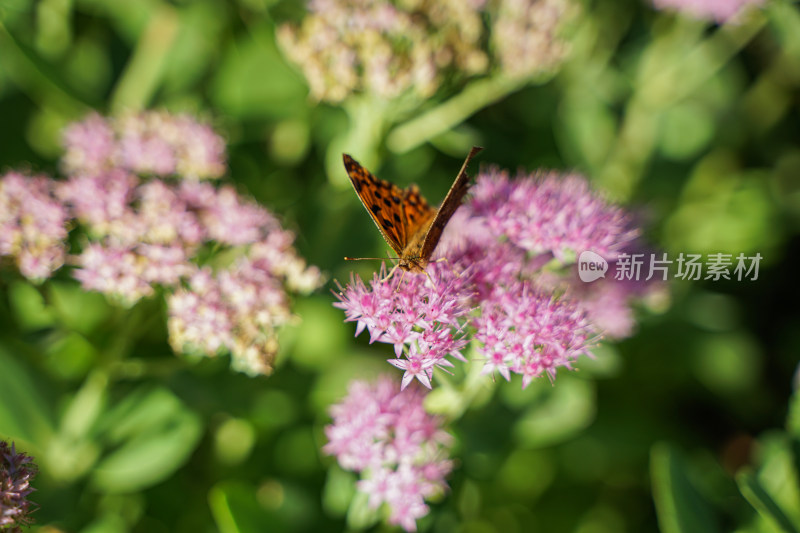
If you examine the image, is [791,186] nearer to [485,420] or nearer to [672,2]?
[672,2]

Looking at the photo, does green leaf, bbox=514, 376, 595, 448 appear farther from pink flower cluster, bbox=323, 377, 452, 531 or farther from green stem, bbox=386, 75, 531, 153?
green stem, bbox=386, 75, 531, 153

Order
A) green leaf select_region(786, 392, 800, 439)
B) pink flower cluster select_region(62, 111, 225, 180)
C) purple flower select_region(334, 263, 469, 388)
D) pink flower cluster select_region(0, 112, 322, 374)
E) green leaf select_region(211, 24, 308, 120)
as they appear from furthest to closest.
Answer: green leaf select_region(211, 24, 308, 120) → pink flower cluster select_region(62, 111, 225, 180) → green leaf select_region(786, 392, 800, 439) → pink flower cluster select_region(0, 112, 322, 374) → purple flower select_region(334, 263, 469, 388)

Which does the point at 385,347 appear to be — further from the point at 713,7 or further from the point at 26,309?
the point at 713,7

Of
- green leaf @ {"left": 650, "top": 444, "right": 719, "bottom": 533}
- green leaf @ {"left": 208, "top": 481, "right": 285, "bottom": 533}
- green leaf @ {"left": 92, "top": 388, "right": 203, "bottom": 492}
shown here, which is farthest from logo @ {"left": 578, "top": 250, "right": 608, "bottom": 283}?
green leaf @ {"left": 92, "top": 388, "right": 203, "bottom": 492}

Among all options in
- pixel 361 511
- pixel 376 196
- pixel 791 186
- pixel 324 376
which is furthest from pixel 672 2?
pixel 361 511

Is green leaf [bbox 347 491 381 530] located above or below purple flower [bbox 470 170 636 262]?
below

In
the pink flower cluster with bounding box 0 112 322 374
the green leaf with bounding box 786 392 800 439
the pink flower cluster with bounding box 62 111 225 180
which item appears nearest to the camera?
the pink flower cluster with bounding box 0 112 322 374
